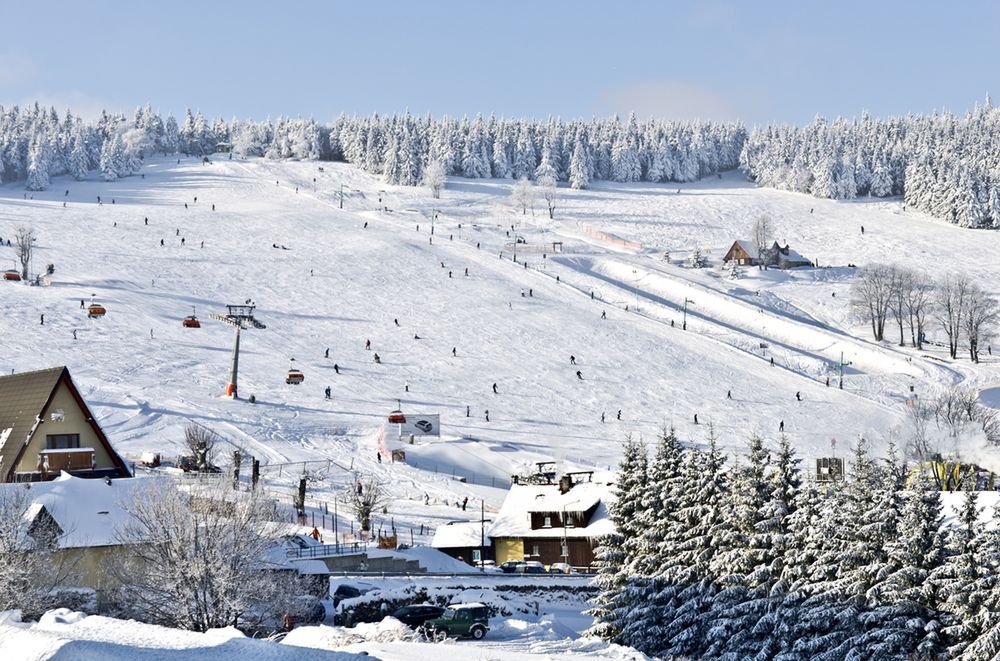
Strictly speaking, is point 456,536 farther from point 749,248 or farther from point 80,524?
point 749,248

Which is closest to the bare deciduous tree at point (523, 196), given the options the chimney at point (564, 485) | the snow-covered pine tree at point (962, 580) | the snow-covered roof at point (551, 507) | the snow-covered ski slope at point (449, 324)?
the snow-covered ski slope at point (449, 324)

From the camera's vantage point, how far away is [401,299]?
99.8m

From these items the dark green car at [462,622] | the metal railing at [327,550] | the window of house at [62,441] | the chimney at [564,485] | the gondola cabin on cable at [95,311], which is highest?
the gondola cabin on cable at [95,311]

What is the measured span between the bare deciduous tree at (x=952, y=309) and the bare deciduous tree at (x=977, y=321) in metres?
0.45

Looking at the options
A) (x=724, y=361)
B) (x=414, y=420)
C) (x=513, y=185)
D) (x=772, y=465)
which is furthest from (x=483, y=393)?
(x=513, y=185)

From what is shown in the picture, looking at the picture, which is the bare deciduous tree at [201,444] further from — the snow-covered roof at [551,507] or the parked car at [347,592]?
the parked car at [347,592]

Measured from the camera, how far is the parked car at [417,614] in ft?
95.5

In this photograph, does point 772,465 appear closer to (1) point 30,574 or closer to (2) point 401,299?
(1) point 30,574

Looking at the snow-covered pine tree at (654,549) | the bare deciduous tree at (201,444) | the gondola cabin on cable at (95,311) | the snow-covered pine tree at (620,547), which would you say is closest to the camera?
the snow-covered pine tree at (654,549)

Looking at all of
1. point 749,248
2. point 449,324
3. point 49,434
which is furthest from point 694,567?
point 749,248

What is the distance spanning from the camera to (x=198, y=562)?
27.0 metres

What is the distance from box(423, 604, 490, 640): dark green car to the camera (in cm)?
2841

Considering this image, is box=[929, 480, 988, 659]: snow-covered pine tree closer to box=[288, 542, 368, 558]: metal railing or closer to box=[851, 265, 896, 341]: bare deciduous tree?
box=[288, 542, 368, 558]: metal railing

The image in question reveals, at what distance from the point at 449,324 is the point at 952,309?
151 ft
